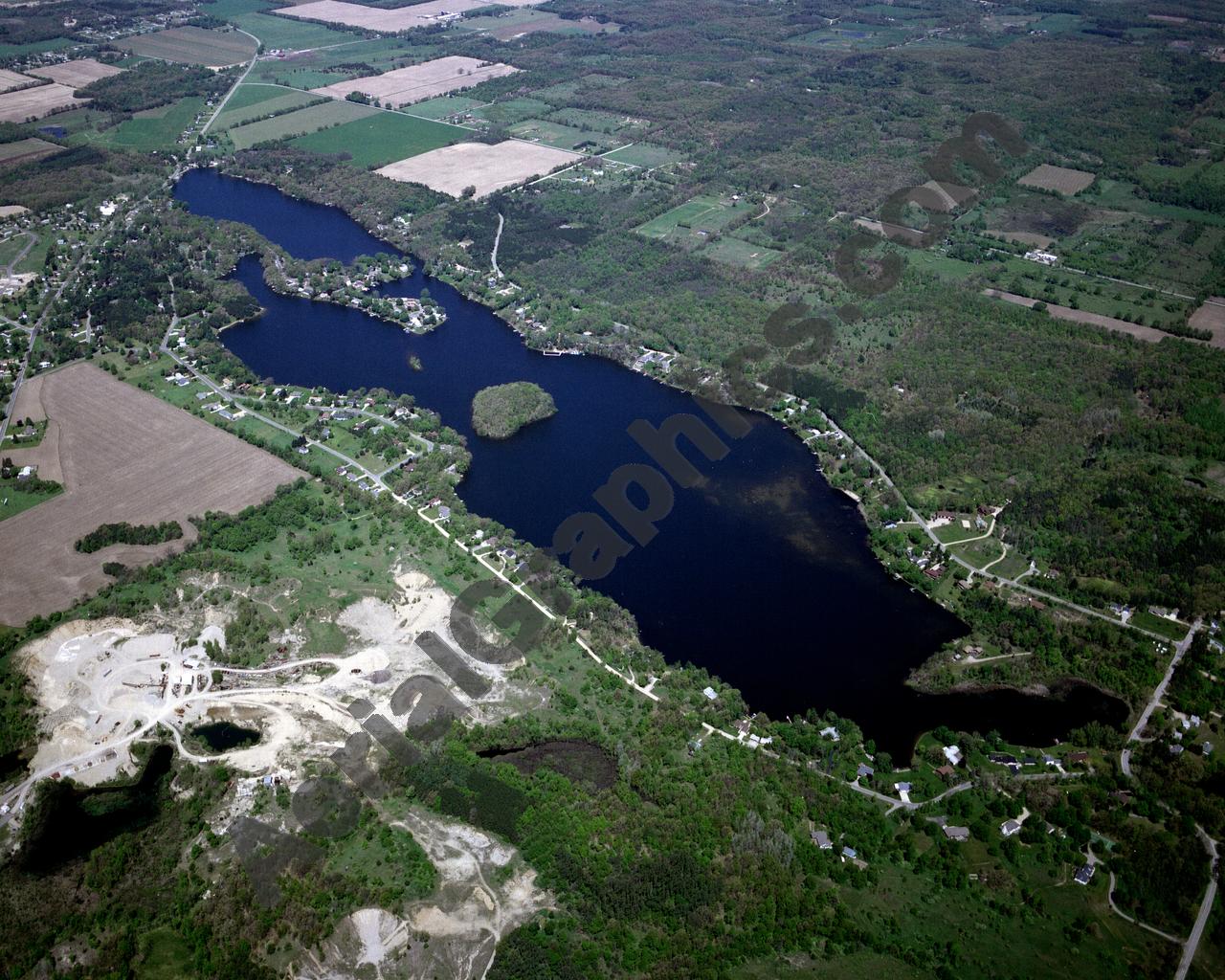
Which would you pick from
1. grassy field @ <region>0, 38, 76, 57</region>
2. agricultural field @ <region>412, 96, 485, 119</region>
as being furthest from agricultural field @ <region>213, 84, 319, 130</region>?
grassy field @ <region>0, 38, 76, 57</region>

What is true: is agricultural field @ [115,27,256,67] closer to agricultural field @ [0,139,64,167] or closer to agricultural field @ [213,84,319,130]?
agricultural field @ [213,84,319,130]

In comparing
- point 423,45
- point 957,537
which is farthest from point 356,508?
point 423,45

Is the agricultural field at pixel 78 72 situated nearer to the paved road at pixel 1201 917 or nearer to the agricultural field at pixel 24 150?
the agricultural field at pixel 24 150

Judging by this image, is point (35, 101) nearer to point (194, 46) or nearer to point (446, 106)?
point (194, 46)

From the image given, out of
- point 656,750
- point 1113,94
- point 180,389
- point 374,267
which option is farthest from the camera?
point 1113,94

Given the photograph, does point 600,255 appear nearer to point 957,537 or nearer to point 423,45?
point 957,537

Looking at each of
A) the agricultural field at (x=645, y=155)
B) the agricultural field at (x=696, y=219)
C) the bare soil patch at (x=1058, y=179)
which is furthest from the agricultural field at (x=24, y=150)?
the bare soil patch at (x=1058, y=179)
